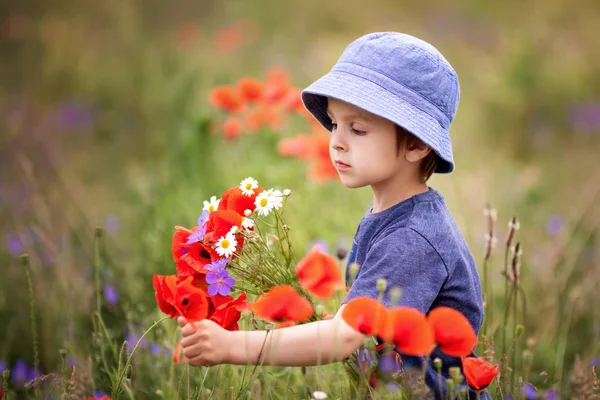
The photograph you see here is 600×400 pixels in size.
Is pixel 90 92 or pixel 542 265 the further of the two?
pixel 90 92

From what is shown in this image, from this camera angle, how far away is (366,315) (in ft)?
4.46

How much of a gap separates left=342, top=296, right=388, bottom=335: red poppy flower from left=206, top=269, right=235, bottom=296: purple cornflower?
288 millimetres

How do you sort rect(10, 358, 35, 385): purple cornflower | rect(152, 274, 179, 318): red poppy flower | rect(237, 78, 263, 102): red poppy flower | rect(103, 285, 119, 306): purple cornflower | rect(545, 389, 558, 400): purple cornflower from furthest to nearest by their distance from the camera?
rect(237, 78, 263, 102): red poppy flower → rect(103, 285, 119, 306): purple cornflower → rect(10, 358, 35, 385): purple cornflower → rect(545, 389, 558, 400): purple cornflower → rect(152, 274, 179, 318): red poppy flower

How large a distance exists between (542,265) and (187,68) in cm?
326

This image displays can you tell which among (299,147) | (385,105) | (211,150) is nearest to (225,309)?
(385,105)

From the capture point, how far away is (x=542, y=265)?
3.23 metres

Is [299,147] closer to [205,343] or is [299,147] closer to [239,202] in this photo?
[239,202]

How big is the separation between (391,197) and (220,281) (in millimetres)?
514

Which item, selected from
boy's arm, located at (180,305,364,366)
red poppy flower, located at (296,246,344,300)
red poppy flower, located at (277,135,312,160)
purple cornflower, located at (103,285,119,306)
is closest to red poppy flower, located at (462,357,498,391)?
boy's arm, located at (180,305,364,366)

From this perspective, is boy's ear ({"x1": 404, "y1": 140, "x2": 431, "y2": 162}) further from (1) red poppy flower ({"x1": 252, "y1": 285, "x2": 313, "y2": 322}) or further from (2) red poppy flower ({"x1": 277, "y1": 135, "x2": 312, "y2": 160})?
(2) red poppy flower ({"x1": 277, "y1": 135, "x2": 312, "y2": 160})

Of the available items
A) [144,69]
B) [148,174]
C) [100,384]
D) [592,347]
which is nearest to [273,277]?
[100,384]

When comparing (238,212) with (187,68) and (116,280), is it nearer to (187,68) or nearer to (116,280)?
(116,280)

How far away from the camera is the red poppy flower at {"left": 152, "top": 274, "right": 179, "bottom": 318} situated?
1516mm

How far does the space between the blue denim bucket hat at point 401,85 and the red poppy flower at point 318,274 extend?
0.36 m
